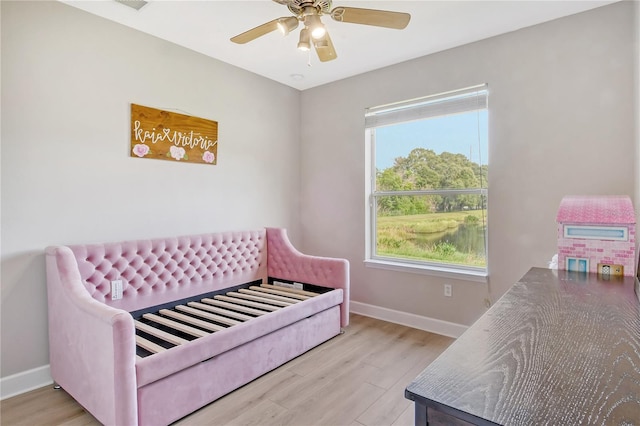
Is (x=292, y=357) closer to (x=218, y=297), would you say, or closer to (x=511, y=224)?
(x=218, y=297)

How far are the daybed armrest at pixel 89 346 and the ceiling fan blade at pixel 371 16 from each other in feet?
6.84

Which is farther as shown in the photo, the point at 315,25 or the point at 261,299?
the point at 261,299

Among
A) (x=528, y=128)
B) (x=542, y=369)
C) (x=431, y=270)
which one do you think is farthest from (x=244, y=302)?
(x=528, y=128)

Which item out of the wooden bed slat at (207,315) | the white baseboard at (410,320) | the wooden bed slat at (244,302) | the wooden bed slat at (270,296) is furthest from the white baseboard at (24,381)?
the white baseboard at (410,320)

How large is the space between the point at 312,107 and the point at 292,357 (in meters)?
3.02

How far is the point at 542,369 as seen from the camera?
83 cm

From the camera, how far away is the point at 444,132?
3.43m

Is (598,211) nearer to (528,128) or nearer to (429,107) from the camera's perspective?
(528,128)

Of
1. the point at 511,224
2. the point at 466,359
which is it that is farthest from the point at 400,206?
the point at 466,359

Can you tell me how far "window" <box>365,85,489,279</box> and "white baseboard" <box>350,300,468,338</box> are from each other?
0.50 m

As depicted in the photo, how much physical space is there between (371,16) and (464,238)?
2.24 metres

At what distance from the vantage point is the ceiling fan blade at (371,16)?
77.0 inches

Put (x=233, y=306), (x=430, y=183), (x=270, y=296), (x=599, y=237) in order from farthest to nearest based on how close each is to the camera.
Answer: (x=430, y=183), (x=270, y=296), (x=233, y=306), (x=599, y=237)

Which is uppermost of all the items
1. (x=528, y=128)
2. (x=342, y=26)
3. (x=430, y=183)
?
(x=342, y=26)
